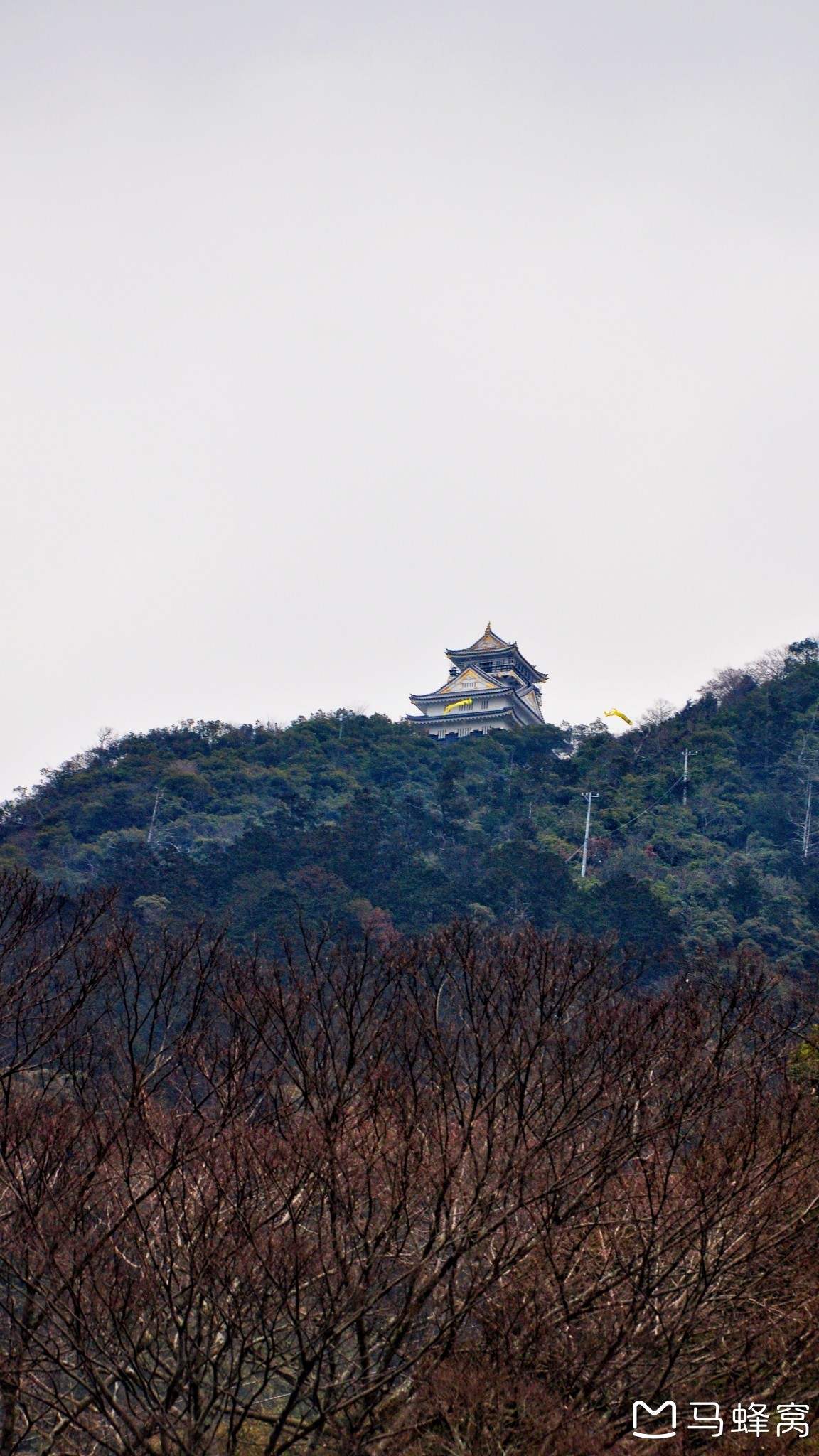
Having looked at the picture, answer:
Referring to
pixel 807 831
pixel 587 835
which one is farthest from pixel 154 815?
pixel 807 831

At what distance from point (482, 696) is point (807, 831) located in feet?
74.5

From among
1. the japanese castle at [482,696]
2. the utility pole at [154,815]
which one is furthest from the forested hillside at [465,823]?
the japanese castle at [482,696]

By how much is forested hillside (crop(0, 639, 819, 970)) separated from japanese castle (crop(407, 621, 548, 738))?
16.9ft

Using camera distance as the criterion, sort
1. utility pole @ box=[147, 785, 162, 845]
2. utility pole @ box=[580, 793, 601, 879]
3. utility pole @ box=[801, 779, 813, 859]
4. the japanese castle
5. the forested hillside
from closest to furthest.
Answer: the forested hillside
utility pole @ box=[580, 793, 601, 879]
utility pole @ box=[801, 779, 813, 859]
utility pole @ box=[147, 785, 162, 845]
the japanese castle

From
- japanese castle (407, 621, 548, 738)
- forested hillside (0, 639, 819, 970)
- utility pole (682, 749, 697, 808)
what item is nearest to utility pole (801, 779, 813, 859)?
forested hillside (0, 639, 819, 970)

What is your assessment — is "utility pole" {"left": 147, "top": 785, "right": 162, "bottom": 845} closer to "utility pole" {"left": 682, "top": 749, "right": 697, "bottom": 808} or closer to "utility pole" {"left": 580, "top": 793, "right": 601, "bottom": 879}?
"utility pole" {"left": 580, "top": 793, "right": 601, "bottom": 879}

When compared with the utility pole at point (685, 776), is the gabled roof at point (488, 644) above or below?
above

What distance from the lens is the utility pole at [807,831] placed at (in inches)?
1561

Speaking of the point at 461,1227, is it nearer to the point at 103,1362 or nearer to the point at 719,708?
the point at 103,1362

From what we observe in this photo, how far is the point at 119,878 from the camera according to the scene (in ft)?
123

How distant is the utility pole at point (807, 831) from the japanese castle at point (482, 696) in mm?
18309

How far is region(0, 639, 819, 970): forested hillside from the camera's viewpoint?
34.1m

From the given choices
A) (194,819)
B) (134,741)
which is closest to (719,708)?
(194,819)

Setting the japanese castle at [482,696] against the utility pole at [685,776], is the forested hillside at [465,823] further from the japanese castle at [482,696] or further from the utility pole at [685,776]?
the japanese castle at [482,696]
